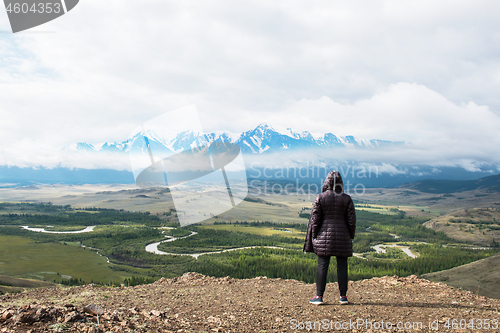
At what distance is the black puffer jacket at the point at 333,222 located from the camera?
747 cm

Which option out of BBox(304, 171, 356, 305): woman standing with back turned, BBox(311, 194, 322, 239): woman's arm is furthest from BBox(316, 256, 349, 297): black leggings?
BBox(311, 194, 322, 239): woman's arm

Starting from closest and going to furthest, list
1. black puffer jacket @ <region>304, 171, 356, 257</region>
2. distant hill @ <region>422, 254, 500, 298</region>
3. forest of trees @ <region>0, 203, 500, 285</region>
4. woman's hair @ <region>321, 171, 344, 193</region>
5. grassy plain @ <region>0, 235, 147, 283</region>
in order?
black puffer jacket @ <region>304, 171, 356, 257</region>, woman's hair @ <region>321, 171, 344, 193</region>, distant hill @ <region>422, 254, 500, 298</region>, forest of trees @ <region>0, 203, 500, 285</region>, grassy plain @ <region>0, 235, 147, 283</region>

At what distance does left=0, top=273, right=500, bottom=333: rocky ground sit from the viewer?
558 centimetres

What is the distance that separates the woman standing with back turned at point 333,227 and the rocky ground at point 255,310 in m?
1.13

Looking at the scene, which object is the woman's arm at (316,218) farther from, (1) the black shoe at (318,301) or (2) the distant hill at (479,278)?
(2) the distant hill at (479,278)

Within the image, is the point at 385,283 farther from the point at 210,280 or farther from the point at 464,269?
the point at 464,269

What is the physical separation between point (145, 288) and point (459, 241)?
141103 mm

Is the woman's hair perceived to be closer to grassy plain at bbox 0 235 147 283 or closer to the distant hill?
the distant hill

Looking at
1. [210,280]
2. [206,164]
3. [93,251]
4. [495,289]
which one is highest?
[206,164]

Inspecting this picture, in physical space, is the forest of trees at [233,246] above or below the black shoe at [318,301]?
below

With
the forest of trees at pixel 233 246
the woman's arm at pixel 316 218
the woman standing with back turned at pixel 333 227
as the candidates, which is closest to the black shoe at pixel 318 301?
the woman standing with back turned at pixel 333 227

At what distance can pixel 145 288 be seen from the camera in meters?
11.7

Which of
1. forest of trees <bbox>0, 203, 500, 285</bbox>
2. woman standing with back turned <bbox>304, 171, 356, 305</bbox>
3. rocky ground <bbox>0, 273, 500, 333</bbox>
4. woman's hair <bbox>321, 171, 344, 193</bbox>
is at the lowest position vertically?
forest of trees <bbox>0, 203, 500, 285</bbox>

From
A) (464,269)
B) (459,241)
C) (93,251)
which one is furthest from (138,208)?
(464,269)
